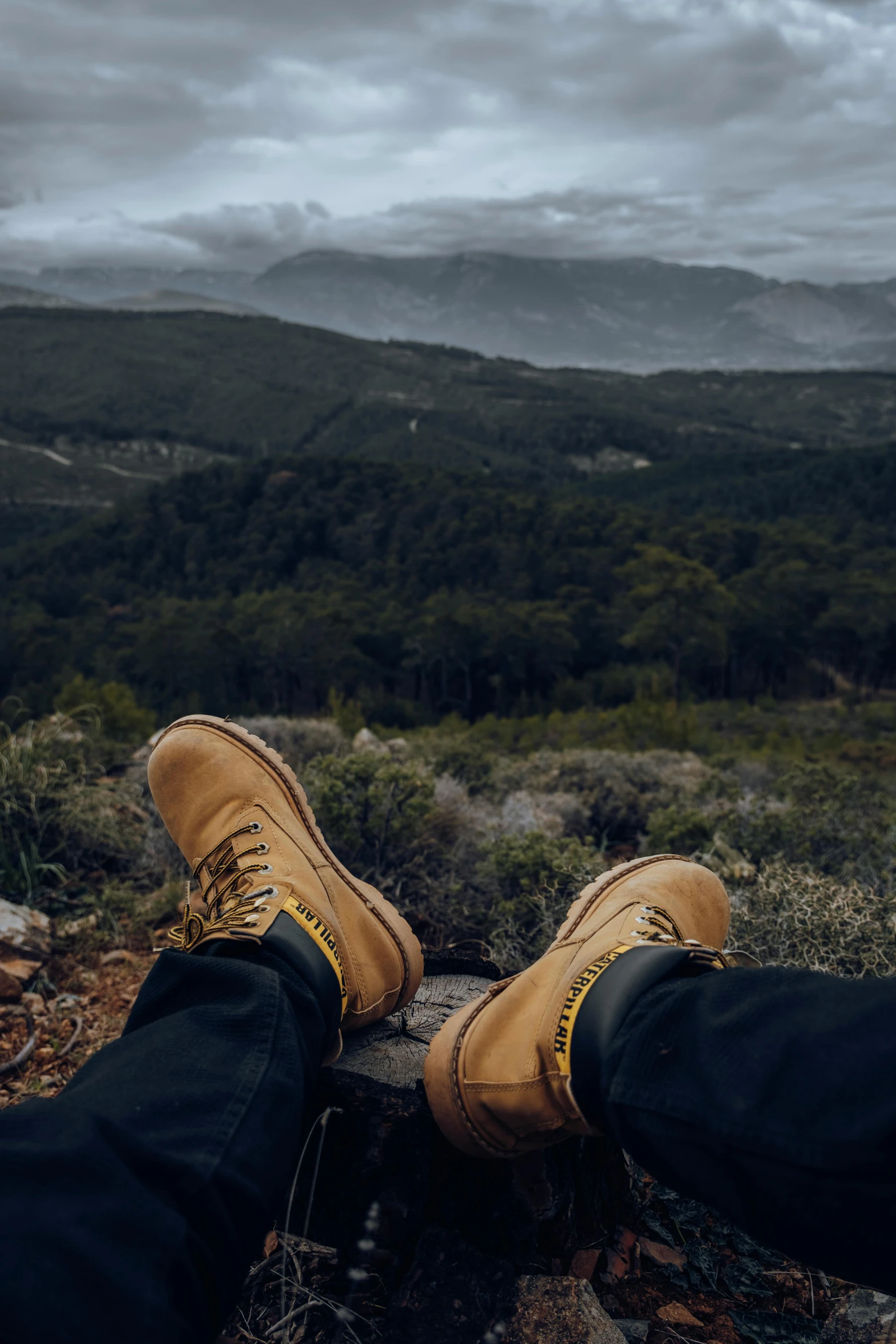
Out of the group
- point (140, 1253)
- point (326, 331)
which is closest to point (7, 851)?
point (140, 1253)

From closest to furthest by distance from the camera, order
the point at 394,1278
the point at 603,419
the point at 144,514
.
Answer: the point at 394,1278 < the point at 144,514 < the point at 603,419

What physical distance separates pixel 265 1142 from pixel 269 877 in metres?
0.72

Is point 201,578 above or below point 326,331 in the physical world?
below

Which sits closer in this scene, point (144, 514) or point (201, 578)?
point (201, 578)

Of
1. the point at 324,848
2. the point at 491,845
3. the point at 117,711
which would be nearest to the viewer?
the point at 324,848

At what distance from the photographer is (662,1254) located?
1.55 meters

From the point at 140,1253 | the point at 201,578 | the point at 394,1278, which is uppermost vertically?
the point at 140,1253

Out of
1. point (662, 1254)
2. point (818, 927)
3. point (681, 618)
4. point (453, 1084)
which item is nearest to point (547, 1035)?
point (453, 1084)

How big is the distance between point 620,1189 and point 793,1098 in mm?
741

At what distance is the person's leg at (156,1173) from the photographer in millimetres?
929

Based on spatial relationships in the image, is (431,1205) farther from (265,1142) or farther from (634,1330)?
(265,1142)

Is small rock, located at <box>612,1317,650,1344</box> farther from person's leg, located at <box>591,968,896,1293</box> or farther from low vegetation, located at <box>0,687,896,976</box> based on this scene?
low vegetation, located at <box>0,687,896,976</box>

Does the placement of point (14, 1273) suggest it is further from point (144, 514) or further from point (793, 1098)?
point (144, 514)

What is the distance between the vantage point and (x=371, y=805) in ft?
10.1
